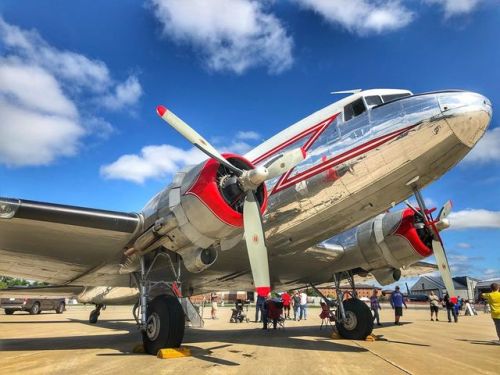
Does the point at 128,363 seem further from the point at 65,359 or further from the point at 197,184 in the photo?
the point at 197,184

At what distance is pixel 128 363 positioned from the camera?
6363 millimetres

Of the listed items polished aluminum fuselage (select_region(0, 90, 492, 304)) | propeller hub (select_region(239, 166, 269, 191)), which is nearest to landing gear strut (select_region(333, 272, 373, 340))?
polished aluminum fuselage (select_region(0, 90, 492, 304))

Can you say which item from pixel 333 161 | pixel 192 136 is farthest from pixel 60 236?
pixel 333 161

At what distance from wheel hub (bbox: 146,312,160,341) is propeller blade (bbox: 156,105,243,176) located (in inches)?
124

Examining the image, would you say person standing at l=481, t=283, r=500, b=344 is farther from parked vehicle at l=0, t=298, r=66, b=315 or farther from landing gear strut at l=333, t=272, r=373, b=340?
parked vehicle at l=0, t=298, r=66, b=315

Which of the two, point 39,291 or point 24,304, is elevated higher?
point 24,304

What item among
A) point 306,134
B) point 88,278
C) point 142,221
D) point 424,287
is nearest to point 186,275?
point 88,278

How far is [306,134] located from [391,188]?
2.08 meters

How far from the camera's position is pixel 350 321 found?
10.7 meters

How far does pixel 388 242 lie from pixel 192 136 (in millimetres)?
6430

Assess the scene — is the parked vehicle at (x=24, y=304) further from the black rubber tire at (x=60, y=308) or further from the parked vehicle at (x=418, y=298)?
the parked vehicle at (x=418, y=298)

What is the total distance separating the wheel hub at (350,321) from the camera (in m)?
10.6

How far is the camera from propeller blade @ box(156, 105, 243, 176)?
6.77 meters

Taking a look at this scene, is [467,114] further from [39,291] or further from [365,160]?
[39,291]
